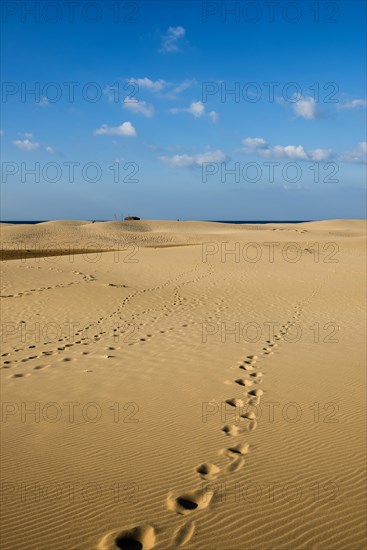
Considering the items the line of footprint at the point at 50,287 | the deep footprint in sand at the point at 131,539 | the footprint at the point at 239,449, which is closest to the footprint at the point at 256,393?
the footprint at the point at 239,449

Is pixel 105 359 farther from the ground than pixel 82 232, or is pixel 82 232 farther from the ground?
pixel 82 232

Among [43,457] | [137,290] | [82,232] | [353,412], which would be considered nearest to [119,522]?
[43,457]

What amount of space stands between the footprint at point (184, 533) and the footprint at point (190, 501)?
144 millimetres

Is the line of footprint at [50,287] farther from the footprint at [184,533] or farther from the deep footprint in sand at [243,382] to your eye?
the footprint at [184,533]

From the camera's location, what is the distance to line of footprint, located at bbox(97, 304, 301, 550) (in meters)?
3.36

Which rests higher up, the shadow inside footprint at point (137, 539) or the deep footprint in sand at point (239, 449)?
the shadow inside footprint at point (137, 539)

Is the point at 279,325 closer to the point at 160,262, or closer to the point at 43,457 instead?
the point at 43,457

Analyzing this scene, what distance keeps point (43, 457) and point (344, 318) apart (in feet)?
33.5

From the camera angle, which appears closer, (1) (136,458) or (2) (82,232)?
(1) (136,458)

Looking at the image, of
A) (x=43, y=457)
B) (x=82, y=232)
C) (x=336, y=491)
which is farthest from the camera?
(x=82, y=232)

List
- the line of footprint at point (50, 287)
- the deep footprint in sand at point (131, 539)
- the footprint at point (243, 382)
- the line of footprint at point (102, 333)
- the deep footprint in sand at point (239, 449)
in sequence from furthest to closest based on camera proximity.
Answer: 1. the line of footprint at point (50, 287)
2. the line of footprint at point (102, 333)
3. the footprint at point (243, 382)
4. the deep footprint in sand at point (239, 449)
5. the deep footprint in sand at point (131, 539)

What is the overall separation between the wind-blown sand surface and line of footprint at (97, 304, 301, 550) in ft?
0.05

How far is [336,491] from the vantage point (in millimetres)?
4039

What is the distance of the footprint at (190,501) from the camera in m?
3.75
